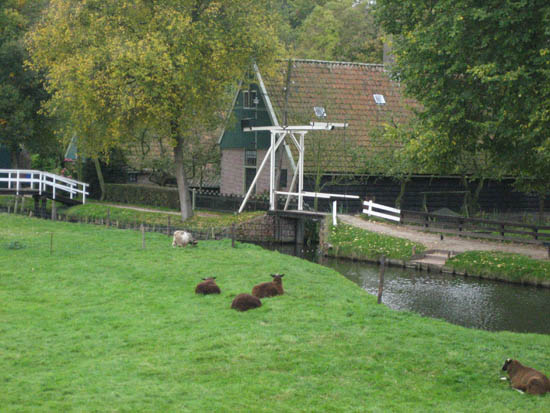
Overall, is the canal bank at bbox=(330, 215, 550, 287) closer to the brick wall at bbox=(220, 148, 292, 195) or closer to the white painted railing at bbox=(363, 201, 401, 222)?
the white painted railing at bbox=(363, 201, 401, 222)

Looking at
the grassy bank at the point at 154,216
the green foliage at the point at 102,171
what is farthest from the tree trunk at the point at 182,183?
the green foliage at the point at 102,171

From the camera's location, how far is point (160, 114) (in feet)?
107

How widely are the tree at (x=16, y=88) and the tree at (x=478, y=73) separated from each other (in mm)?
25743

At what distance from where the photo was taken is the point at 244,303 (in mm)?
15227

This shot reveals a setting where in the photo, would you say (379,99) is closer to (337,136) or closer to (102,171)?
(337,136)

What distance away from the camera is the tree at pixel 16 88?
137ft

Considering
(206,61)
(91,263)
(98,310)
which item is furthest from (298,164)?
(98,310)

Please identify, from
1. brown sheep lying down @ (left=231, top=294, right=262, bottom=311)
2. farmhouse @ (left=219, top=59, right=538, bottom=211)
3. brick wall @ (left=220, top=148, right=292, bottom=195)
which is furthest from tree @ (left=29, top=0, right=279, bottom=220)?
brown sheep lying down @ (left=231, top=294, right=262, bottom=311)

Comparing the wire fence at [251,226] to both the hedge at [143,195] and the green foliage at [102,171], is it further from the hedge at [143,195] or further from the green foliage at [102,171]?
the green foliage at [102,171]

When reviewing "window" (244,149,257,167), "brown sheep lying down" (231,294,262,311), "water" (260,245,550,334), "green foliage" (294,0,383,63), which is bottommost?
"water" (260,245,550,334)

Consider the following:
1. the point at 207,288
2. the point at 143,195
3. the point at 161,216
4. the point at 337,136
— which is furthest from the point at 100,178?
the point at 207,288

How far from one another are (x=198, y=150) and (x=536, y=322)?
3062 cm

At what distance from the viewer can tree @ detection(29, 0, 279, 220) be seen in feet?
103

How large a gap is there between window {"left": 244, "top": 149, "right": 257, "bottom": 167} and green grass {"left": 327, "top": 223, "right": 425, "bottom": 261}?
37.0 ft
